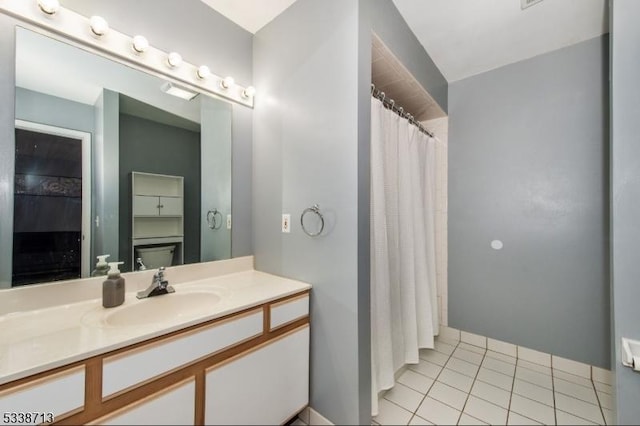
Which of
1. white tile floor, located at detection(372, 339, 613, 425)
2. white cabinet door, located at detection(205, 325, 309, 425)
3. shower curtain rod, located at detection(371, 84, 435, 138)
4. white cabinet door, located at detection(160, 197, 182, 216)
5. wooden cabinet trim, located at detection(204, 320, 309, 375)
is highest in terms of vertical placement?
shower curtain rod, located at detection(371, 84, 435, 138)

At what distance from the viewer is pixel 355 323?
4.16ft

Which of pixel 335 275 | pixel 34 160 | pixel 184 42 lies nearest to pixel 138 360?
pixel 335 275

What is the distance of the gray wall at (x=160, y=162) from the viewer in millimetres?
1318

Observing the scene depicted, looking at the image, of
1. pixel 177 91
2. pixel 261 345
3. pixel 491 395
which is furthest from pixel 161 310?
pixel 491 395

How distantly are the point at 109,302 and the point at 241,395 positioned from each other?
0.73 metres

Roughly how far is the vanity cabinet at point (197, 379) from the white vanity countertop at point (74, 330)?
0.03 m

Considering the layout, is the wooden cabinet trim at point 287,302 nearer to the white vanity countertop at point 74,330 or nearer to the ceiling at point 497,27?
the white vanity countertop at point 74,330

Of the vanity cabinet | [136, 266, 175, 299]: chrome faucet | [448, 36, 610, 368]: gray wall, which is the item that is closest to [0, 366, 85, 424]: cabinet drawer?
the vanity cabinet

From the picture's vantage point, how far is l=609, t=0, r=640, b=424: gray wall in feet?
3.44

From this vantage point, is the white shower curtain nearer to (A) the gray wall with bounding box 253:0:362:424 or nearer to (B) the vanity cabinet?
(A) the gray wall with bounding box 253:0:362:424

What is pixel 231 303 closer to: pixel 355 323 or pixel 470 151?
pixel 355 323

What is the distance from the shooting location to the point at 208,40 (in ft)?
5.20

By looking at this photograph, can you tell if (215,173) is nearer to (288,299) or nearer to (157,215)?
(157,215)

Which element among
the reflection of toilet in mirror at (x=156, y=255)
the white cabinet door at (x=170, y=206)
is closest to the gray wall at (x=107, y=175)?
the reflection of toilet in mirror at (x=156, y=255)
